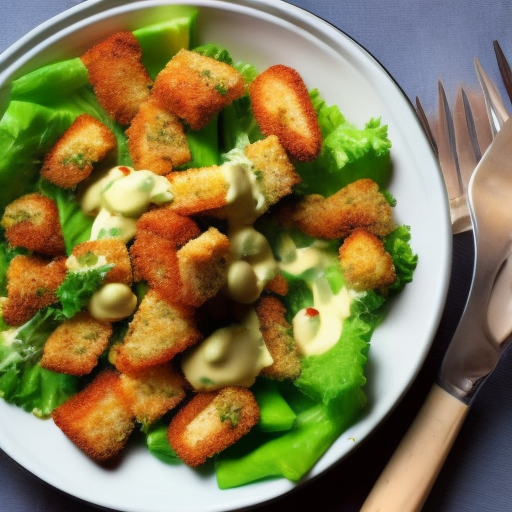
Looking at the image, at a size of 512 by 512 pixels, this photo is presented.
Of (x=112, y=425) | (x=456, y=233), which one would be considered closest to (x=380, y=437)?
(x=456, y=233)

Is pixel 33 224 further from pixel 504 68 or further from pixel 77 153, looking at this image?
pixel 504 68

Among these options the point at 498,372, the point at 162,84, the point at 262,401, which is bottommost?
the point at 498,372

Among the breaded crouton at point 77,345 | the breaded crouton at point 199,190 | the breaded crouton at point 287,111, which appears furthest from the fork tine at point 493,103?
the breaded crouton at point 77,345

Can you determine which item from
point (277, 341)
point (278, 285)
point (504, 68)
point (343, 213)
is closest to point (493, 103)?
point (504, 68)

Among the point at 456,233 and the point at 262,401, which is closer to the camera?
the point at 262,401

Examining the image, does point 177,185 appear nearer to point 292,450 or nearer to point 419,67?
A: point 292,450

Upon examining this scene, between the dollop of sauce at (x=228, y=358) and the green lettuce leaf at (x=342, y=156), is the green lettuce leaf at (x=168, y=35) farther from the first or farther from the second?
the dollop of sauce at (x=228, y=358)
